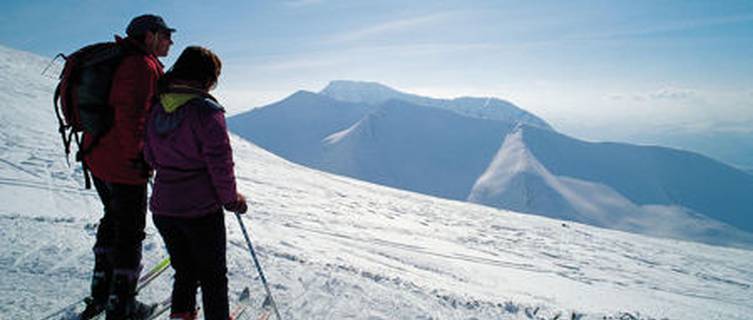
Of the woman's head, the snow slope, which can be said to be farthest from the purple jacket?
the snow slope

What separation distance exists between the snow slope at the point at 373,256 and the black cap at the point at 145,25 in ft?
9.17

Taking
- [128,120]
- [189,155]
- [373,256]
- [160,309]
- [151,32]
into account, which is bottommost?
[373,256]

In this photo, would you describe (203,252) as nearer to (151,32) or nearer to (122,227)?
(122,227)

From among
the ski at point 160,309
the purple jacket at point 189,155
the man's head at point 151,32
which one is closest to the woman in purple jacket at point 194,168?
the purple jacket at point 189,155

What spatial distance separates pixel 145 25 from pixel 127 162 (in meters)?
1.02

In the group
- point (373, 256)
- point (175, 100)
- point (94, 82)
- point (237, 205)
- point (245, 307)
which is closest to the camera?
point (175, 100)

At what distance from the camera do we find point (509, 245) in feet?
56.9

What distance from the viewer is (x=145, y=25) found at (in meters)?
3.15


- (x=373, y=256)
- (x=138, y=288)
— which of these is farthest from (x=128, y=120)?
(x=373, y=256)

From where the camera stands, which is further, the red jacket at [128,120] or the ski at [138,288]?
the ski at [138,288]

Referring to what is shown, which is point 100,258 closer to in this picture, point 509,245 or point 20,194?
point 20,194

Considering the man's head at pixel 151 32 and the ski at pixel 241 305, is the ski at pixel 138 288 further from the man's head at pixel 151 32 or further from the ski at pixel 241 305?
the man's head at pixel 151 32

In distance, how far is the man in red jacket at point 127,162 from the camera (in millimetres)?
2973

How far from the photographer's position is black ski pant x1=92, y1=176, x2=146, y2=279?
3211mm
